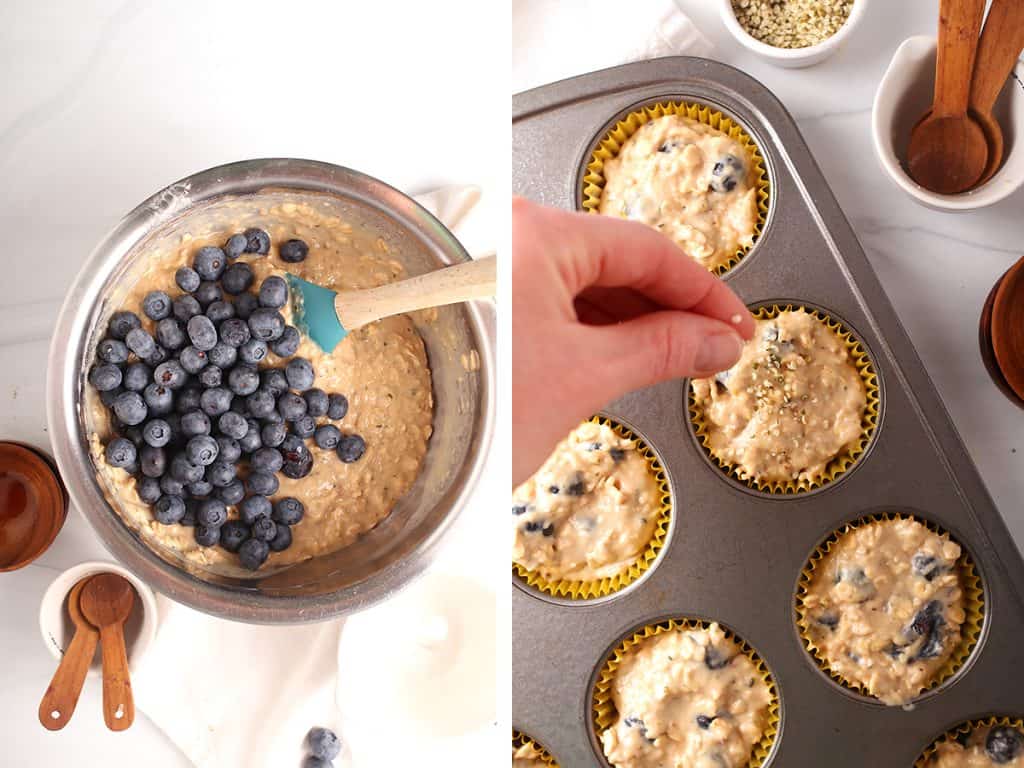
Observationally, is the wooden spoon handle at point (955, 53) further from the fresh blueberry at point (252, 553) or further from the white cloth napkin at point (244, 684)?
the fresh blueberry at point (252, 553)

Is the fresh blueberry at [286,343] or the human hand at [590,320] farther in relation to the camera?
the fresh blueberry at [286,343]

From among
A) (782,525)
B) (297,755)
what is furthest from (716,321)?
(297,755)

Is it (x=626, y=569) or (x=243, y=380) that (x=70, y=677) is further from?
(x=626, y=569)

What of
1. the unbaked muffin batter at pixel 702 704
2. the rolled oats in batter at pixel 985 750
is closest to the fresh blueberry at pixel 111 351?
the unbaked muffin batter at pixel 702 704

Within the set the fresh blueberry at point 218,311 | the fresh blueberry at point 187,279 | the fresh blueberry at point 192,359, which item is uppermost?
the fresh blueberry at point 187,279

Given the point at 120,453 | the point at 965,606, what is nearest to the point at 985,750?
the point at 965,606

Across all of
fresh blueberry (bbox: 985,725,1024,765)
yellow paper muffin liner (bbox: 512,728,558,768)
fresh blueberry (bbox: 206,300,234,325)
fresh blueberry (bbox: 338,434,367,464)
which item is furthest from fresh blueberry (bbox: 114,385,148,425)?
fresh blueberry (bbox: 985,725,1024,765)
